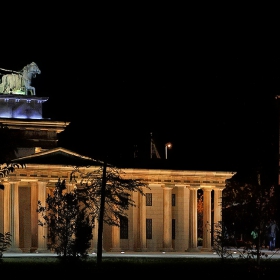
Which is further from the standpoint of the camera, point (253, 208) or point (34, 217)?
point (34, 217)

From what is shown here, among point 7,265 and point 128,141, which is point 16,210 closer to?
point 128,141

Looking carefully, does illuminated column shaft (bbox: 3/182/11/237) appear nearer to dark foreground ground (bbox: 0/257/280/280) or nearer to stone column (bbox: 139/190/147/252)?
stone column (bbox: 139/190/147/252)

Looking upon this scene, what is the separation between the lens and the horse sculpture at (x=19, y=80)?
10600cm

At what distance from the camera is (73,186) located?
99875 millimetres

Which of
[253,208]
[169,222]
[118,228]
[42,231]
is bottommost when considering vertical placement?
[42,231]

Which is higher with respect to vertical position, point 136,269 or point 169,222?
point 169,222

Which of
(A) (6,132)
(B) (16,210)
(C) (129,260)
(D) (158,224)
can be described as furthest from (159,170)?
(A) (6,132)

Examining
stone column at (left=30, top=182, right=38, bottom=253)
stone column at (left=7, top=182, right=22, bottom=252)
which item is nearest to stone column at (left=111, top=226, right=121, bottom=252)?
stone column at (left=30, top=182, right=38, bottom=253)

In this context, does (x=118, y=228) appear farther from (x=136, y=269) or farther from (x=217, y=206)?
(x=136, y=269)

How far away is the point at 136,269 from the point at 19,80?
3822 cm

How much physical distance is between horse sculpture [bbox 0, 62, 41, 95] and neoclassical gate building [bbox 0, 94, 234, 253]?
1.10 m

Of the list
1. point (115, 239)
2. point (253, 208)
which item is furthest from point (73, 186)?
point (253, 208)

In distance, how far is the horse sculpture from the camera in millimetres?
106000

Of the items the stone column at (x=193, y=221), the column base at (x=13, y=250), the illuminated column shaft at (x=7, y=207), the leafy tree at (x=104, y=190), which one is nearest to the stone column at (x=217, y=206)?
the stone column at (x=193, y=221)
